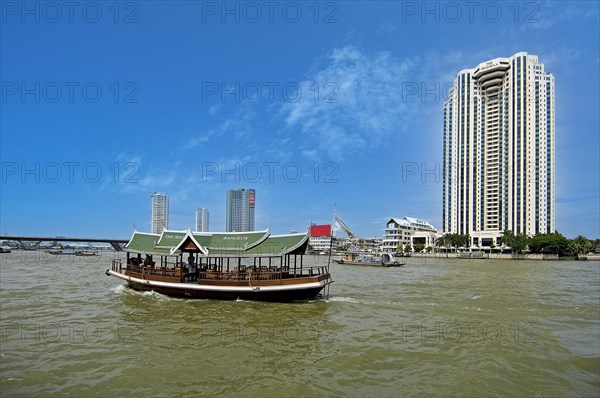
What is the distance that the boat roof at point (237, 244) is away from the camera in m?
18.9

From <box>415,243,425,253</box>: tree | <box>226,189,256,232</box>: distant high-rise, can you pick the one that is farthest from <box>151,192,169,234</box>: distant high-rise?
<box>415,243,425,253</box>: tree

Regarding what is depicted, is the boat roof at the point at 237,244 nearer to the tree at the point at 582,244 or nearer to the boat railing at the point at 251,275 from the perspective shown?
the boat railing at the point at 251,275

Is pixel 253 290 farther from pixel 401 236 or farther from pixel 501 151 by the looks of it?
pixel 501 151

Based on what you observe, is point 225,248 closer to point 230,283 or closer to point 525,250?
point 230,283

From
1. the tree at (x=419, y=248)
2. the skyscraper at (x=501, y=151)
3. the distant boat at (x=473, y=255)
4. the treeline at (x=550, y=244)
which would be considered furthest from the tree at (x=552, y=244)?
the tree at (x=419, y=248)

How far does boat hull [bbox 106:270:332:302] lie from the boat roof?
1517 millimetres

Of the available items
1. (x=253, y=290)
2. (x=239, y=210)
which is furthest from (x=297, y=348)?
(x=239, y=210)

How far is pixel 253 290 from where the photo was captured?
725 inches

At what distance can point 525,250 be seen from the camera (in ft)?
294

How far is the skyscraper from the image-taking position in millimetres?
97438

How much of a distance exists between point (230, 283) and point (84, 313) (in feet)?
20.0

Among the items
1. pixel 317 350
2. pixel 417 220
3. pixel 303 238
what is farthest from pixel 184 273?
pixel 417 220

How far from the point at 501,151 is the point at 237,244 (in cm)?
10100

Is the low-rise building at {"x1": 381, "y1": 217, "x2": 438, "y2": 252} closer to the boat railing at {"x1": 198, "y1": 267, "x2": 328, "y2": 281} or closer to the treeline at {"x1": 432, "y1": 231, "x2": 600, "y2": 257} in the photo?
the treeline at {"x1": 432, "y1": 231, "x2": 600, "y2": 257}
